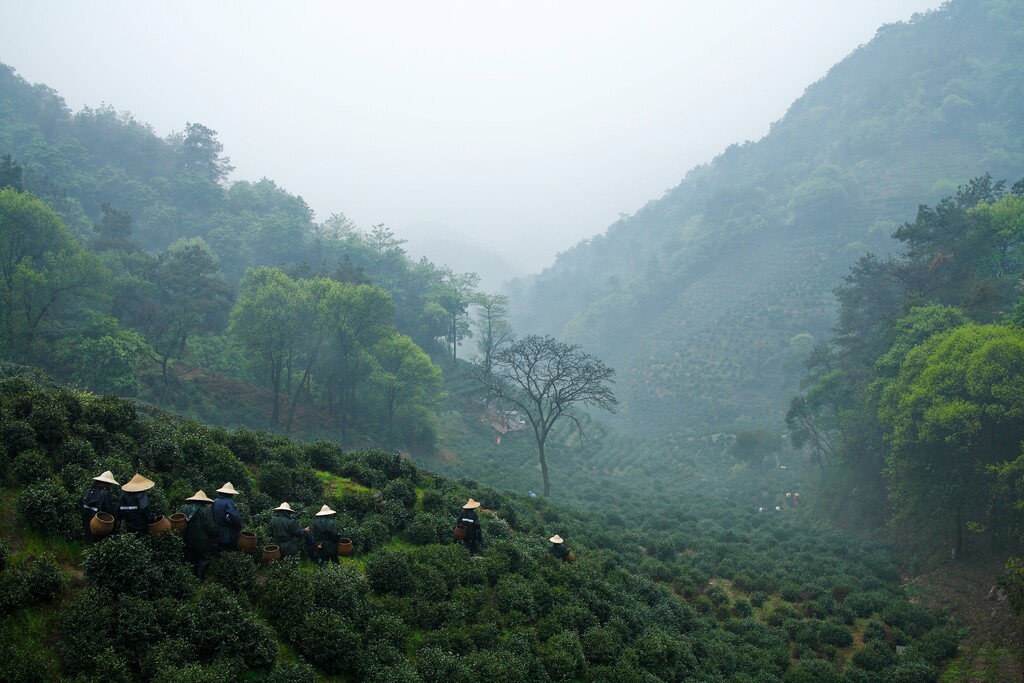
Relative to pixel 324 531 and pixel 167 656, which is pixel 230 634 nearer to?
pixel 167 656

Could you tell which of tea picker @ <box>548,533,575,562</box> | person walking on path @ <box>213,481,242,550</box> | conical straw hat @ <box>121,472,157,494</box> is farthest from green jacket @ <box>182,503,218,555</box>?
tea picker @ <box>548,533,575,562</box>

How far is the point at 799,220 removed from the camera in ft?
311

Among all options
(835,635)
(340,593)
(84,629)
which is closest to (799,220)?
(835,635)

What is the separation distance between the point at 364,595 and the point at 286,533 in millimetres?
1950

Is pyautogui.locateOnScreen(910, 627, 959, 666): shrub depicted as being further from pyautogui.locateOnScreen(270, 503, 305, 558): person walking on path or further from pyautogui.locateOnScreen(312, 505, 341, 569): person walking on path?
pyautogui.locateOnScreen(270, 503, 305, 558): person walking on path

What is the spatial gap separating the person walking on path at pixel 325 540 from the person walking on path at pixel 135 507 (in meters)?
2.96

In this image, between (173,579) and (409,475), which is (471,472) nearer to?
(409,475)

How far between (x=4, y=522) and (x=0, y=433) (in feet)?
7.57

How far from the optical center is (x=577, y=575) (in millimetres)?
14023

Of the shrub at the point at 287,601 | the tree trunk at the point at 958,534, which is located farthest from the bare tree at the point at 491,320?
the shrub at the point at 287,601

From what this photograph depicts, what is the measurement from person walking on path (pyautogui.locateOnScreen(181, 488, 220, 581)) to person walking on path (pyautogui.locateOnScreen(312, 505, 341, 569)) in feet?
6.55

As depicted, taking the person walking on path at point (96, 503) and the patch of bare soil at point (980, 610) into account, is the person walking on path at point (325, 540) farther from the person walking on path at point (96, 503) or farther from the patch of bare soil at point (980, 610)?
the patch of bare soil at point (980, 610)

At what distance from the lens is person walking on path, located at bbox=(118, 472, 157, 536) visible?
8.55 m

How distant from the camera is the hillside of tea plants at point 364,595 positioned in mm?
7207
